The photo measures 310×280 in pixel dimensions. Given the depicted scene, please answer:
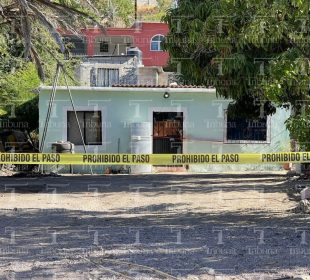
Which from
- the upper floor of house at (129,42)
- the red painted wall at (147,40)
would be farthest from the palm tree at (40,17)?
the red painted wall at (147,40)

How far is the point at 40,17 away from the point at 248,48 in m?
5.92

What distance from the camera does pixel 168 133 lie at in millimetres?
22062

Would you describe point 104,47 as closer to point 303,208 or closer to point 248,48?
point 303,208

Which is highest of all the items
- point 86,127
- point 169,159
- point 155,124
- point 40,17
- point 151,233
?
point 40,17

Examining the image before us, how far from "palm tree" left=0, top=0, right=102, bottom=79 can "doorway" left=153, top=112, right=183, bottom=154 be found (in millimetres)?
5929

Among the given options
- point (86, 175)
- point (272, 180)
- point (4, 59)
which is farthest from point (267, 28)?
point (4, 59)

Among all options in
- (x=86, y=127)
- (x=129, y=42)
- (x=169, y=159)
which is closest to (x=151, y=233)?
(x=169, y=159)

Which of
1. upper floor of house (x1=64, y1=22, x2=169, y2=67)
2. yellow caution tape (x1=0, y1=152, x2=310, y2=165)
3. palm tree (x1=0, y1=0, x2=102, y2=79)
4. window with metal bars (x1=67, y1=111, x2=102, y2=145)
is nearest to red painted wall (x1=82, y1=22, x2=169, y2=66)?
upper floor of house (x1=64, y1=22, x2=169, y2=67)

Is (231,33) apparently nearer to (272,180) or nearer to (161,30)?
(272,180)

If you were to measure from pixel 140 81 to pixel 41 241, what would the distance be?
2306cm

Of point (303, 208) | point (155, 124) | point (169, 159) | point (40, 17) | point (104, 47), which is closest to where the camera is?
point (303, 208)

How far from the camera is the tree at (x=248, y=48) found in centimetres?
862

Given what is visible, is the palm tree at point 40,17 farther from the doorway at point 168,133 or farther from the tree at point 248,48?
the doorway at point 168,133

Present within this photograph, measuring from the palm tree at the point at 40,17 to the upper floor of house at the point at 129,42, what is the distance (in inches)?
992
